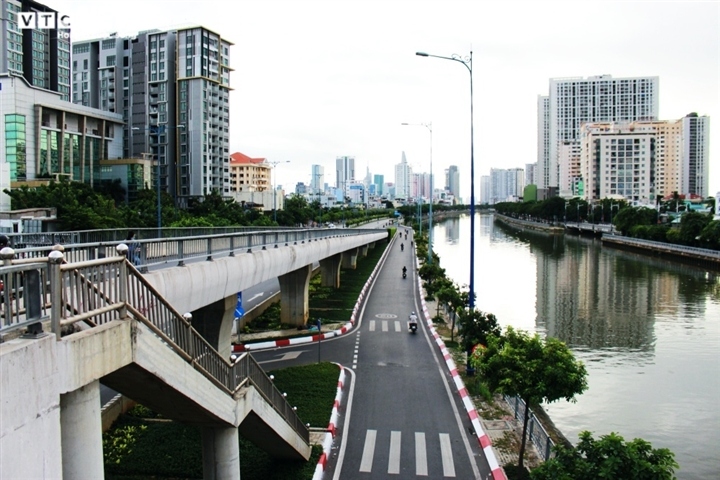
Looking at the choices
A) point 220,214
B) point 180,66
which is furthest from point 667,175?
point 220,214

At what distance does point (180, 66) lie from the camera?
309 ft

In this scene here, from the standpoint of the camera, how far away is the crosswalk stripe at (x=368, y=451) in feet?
43.7

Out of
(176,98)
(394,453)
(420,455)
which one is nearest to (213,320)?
(394,453)

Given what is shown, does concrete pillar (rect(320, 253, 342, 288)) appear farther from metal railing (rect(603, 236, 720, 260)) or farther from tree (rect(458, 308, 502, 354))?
metal railing (rect(603, 236, 720, 260))

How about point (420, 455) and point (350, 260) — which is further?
point (350, 260)

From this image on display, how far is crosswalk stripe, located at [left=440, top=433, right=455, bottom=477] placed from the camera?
1312 centimetres

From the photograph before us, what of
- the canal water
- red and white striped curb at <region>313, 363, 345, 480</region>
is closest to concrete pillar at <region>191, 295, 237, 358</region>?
red and white striped curb at <region>313, 363, 345, 480</region>

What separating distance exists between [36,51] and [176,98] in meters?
24.3

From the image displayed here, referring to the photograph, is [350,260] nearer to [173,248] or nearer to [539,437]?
[539,437]

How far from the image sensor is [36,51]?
95.5 m

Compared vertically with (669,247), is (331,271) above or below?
above

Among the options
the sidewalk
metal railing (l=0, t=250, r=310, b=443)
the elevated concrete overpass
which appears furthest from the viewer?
the sidewalk

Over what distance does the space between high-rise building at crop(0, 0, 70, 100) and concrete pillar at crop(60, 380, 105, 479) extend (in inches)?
3713

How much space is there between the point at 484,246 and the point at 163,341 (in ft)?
299
